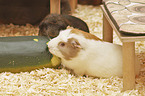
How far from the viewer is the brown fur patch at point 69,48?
90.5 inches

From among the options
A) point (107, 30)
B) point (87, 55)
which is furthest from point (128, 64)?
point (107, 30)

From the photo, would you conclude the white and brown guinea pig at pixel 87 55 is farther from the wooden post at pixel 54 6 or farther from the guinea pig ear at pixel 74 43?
the wooden post at pixel 54 6

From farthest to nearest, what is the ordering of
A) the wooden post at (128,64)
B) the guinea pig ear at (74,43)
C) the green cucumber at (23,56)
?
the green cucumber at (23,56)
the guinea pig ear at (74,43)
the wooden post at (128,64)

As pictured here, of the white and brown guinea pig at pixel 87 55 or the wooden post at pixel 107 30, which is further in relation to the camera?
the wooden post at pixel 107 30

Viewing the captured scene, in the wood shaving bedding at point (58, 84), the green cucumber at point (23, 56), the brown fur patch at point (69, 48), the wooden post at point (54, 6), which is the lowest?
the wood shaving bedding at point (58, 84)

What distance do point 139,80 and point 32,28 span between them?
7.40 ft

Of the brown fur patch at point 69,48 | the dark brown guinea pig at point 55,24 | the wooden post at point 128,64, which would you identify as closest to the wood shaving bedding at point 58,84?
the wooden post at point 128,64

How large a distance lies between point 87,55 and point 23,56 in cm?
66

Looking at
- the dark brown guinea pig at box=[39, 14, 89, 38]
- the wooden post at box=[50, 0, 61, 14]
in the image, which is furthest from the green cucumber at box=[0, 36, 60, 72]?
the wooden post at box=[50, 0, 61, 14]

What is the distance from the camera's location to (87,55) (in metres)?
2.33

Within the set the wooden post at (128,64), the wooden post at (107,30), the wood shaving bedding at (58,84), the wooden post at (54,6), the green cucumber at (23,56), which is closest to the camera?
the wooden post at (128,64)

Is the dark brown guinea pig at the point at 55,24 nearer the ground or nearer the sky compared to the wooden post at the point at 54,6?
nearer the ground

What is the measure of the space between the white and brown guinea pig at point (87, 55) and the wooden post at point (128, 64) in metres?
0.27

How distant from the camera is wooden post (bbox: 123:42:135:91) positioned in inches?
77.6
